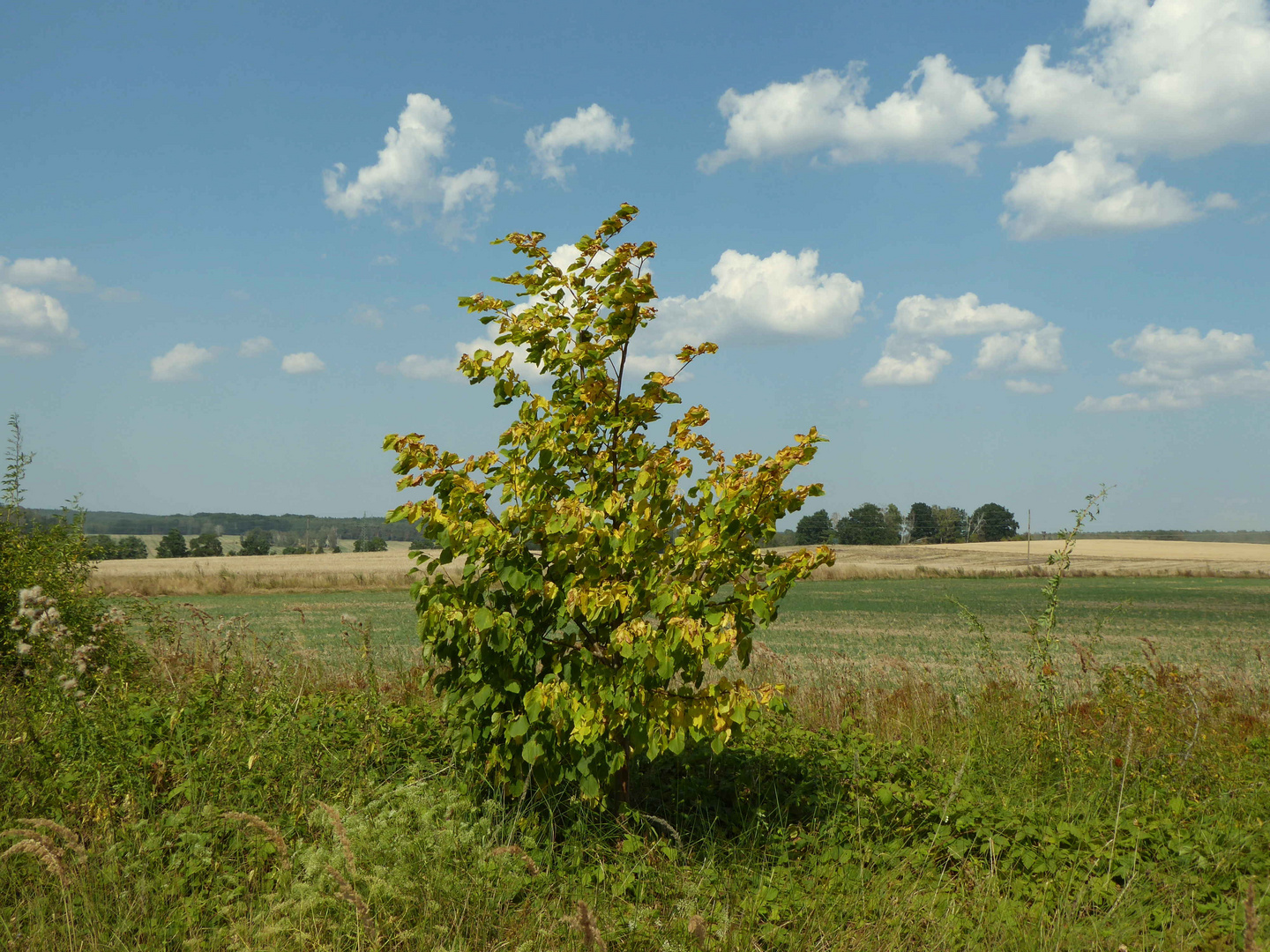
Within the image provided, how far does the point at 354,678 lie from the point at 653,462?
586cm

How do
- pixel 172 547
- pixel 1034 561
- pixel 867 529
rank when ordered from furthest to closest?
1. pixel 867 529
2. pixel 172 547
3. pixel 1034 561

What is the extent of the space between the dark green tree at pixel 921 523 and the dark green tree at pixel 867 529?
3753 millimetres

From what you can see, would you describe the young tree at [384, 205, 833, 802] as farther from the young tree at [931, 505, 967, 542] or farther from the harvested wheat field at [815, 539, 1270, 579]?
the young tree at [931, 505, 967, 542]

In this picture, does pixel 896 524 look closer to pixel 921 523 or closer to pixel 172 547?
pixel 921 523

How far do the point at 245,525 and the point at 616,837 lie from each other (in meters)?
114

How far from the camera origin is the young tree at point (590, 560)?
4121 millimetres

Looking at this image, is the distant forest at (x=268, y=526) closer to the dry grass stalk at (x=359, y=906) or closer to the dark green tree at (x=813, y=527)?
the dark green tree at (x=813, y=527)

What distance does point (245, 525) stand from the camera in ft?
349

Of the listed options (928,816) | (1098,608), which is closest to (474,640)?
(928,816)

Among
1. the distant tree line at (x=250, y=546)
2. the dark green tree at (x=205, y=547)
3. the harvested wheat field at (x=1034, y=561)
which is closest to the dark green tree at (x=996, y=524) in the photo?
the harvested wheat field at (x=1034, y=561)

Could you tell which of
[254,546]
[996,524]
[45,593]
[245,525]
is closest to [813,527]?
[996,524]

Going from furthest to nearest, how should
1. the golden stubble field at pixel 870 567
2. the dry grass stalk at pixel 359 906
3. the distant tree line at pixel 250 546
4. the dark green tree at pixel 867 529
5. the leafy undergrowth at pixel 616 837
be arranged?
the dark green tree at pixel 867 529 → the distant tree line at pixel 250 546 → the golden stubble field at pixel 870 567 → the leafy undergrowth at pixel 616 837 → the dry grass stalk at pixel 359 906

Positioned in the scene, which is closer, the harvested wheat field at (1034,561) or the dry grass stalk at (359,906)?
the dry grass stalk at (359,906)

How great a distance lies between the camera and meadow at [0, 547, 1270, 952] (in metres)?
3.50
